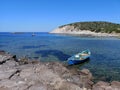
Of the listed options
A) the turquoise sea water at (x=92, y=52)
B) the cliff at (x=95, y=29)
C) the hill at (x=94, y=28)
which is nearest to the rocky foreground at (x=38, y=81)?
the turquoise sea water at (x=92, y=52)

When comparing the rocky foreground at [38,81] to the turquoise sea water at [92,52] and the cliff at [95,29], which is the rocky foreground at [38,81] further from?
the cliff at [95,29]

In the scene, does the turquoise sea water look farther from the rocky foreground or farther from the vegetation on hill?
the vegetation on hill

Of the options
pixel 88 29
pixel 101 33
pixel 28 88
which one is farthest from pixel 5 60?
pixel 88 29

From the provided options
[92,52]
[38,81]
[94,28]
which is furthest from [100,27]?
[38,81]

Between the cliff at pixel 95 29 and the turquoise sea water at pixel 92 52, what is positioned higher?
the cliff at pixel 95 29

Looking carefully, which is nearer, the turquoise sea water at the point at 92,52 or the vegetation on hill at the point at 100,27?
the turquoise sea water at the point at 92,52

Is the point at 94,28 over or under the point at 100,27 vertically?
under

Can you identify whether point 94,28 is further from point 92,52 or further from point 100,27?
point 92,52

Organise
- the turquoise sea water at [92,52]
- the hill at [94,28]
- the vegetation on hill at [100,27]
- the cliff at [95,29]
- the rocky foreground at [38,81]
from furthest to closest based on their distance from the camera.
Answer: the hill at [94,28], the vegetation on hill at [100,27], the cliff at [95,29], the turquoise sea water at [92,52], the rocky foreground at [38,81]

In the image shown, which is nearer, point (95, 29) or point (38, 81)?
point (38, 81)

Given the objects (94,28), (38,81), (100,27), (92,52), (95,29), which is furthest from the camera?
(100,27)

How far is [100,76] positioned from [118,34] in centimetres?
11433

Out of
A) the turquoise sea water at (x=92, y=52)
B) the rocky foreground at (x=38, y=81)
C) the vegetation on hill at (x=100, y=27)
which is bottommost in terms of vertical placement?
the turquoise sea water at (x=92, y=52)

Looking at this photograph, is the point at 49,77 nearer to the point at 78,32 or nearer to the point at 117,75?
the point at 117,75
